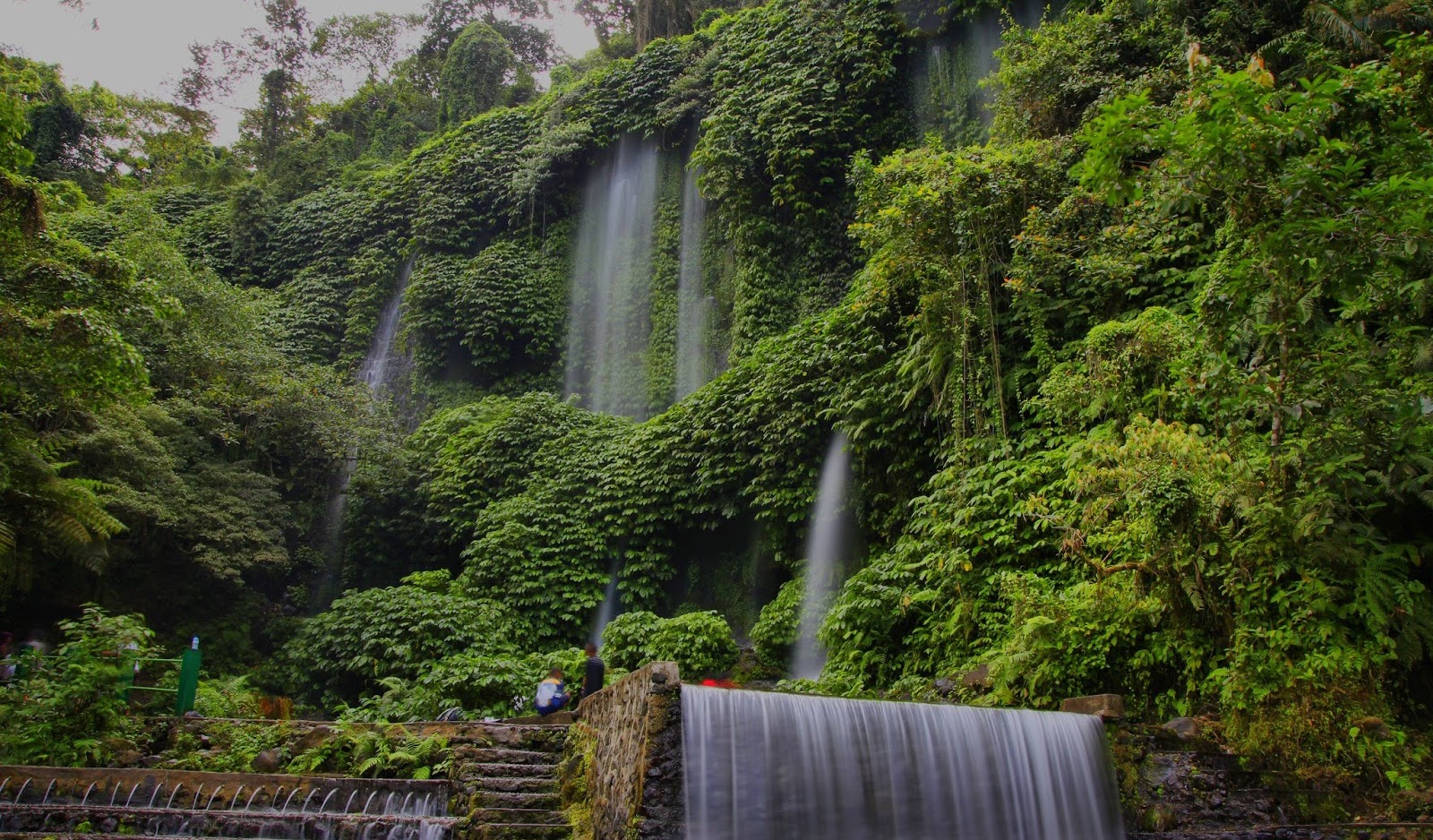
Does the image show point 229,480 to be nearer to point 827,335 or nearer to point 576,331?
point 576,331

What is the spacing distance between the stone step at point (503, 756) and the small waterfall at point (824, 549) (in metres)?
4.95

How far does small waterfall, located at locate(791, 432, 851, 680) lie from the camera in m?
12.1

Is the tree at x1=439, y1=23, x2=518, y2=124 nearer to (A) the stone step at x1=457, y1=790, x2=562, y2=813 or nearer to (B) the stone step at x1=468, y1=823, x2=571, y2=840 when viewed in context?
(A) the stone step at x1=457, y1=790, x2=562, y2=813

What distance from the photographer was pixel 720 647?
1227cm

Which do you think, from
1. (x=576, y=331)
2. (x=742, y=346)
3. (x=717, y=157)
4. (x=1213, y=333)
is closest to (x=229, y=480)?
(x=576, y=331)

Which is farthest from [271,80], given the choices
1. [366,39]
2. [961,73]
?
[961,73]

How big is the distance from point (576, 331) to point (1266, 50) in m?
14.3

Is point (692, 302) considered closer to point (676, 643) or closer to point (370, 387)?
point (370, 387)

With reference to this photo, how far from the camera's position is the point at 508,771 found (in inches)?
288

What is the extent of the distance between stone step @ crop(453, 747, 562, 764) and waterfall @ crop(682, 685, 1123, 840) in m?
2.50

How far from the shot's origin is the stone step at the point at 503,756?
7520 millimetres

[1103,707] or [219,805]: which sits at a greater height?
[1103,707]

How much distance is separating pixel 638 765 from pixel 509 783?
77.8 inches

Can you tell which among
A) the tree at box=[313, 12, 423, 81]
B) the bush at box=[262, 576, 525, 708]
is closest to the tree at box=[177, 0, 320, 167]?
the tree at box=[313, 12, 423, 81]
